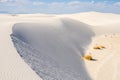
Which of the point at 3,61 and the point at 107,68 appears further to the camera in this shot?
the point at 107,68

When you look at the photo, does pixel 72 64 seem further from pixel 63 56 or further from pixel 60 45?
pixel 60 45

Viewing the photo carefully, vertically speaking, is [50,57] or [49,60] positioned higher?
[49,60]

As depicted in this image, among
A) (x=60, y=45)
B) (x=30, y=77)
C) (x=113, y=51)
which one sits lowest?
(x=113, y=51)

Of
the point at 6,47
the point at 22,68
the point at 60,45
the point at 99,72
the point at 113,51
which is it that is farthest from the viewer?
the point at 113,51

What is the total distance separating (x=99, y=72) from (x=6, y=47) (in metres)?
7.93

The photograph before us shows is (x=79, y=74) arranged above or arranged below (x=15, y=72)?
below

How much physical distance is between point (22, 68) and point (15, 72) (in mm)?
823

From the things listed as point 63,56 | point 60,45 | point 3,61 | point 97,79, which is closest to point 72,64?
point 63,56

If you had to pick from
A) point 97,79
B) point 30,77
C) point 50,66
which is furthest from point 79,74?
point 30,77

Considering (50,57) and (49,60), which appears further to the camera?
(50,57)

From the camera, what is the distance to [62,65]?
21.6 metres

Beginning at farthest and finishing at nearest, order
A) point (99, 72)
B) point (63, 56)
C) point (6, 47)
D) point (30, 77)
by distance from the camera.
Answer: point (63, 56) → point (99, 72) → point (6, 47) → point (30, 77)

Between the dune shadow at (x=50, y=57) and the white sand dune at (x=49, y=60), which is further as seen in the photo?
the dune shadow at (x=50, y=57)

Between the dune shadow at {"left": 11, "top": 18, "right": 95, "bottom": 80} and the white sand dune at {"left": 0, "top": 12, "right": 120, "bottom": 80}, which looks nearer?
the white sand dune at {"left": 0, "top": 12, "right": 120, "bottom": 80}
